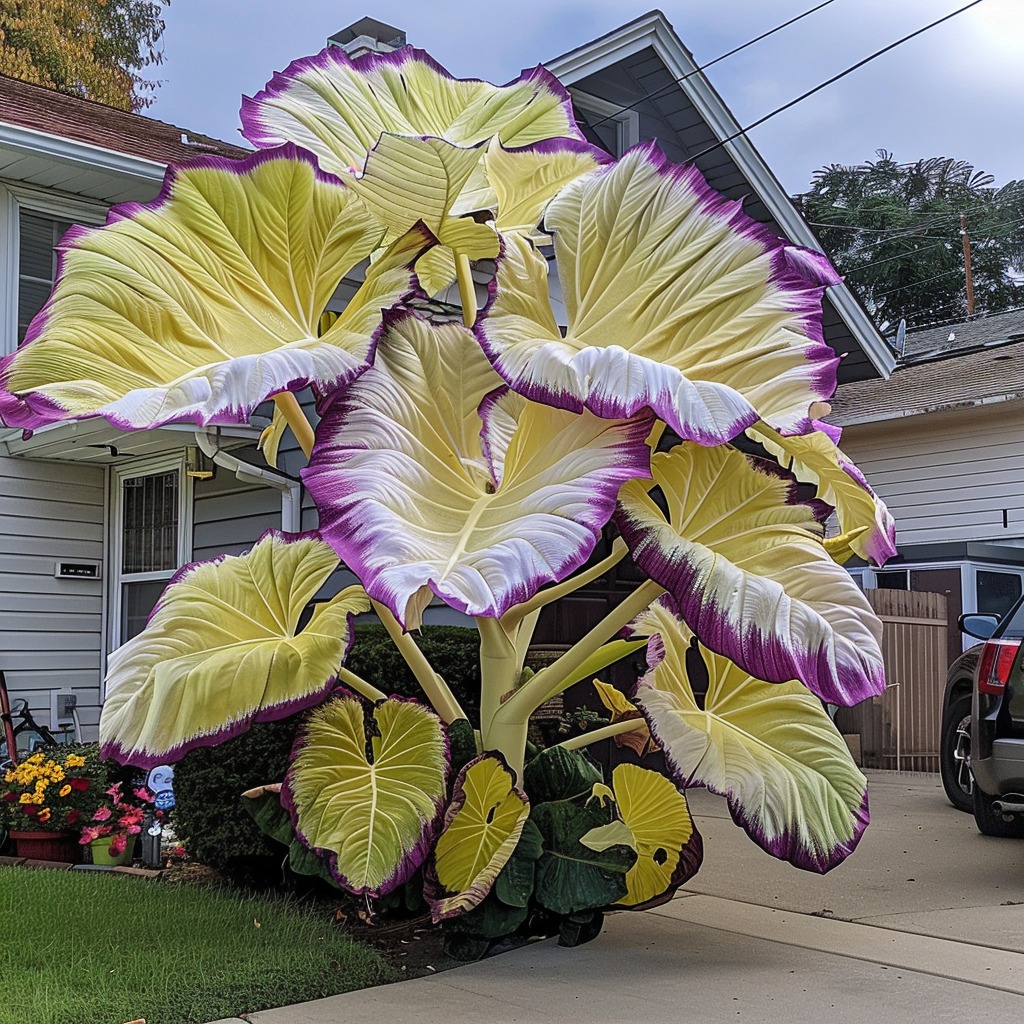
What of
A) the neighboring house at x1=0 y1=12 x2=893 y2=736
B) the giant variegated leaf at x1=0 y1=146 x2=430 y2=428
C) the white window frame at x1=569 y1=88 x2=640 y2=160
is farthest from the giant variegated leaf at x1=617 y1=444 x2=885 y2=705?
the white window frame at x1=569 y1=88 x2=640 y2=160

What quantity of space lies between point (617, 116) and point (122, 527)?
5245 millimetres

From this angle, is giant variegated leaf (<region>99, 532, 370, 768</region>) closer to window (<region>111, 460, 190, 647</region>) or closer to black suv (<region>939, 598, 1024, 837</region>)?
black suv (<region>939, 598, 1024, 837</region>)

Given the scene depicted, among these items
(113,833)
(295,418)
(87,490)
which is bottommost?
(113,833)

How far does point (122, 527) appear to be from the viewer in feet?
29.0

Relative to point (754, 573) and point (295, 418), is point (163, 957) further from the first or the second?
point (754, 573)

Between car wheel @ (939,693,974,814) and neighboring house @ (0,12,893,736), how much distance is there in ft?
7.60

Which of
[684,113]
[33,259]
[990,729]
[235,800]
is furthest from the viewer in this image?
[684,113]

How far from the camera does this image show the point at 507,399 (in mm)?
4516

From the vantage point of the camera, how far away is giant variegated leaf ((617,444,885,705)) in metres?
3.74

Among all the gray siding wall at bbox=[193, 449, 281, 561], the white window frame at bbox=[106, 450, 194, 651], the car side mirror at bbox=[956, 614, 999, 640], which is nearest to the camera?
the car side mirror at bbox=[956, 614, 999, 640]

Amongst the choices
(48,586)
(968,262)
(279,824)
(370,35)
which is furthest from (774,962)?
(968,262)

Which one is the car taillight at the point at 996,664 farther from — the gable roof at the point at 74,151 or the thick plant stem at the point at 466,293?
the gable roof at the point at 74,151

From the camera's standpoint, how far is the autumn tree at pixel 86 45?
82.4ft

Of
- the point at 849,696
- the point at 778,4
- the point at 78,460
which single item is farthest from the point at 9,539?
the point at 778,4
